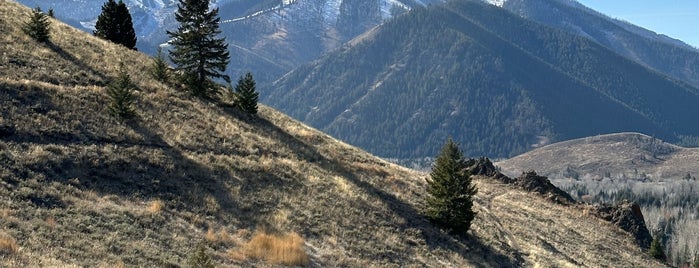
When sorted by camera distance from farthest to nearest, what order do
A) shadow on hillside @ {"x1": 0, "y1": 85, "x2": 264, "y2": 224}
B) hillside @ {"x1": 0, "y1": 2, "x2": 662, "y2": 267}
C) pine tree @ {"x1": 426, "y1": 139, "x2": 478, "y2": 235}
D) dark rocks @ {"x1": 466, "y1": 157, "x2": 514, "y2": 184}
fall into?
dark rocks @ {"x1": 466, "y1": 157, "x2": 514, "y2": 184}, pine tree @ {"x1": 426, "y1": 139, "x2": 478, "y2": 235}, shadow on hillside @ {"x1": 0, "y1": 85, "x2": 264, "y2": 224}, hillside @ {"x1": 0, "y1": 2, "x2": 662, "y2": 267}

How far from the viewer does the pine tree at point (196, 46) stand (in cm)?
4028

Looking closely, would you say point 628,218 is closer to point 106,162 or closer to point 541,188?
point 541,188

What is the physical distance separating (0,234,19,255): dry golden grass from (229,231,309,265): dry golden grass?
7207 millimetres

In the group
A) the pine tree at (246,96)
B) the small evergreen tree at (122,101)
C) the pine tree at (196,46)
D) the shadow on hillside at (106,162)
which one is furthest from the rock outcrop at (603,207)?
the small evergreen tree at (122,101)

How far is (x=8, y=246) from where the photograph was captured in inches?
582

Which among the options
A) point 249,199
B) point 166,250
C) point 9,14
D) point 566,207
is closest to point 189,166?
point 249,199

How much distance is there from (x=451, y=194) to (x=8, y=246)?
2364 cm

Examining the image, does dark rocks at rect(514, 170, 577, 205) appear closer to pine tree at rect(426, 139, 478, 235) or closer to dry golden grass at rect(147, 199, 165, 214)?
pine tree at rect(426, 139, 478, 235)

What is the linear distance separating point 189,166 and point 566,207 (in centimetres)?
4580

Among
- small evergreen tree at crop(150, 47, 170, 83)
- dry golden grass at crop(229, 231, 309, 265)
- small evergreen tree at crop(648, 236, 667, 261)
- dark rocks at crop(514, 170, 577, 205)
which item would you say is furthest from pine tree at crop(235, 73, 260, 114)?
small evergreen tree at crop(648, 236, 667, 261)

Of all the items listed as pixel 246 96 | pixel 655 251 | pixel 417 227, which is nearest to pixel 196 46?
pixel 246 96

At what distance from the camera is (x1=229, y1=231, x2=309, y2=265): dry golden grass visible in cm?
2070

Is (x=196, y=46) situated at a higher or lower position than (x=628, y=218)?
higher

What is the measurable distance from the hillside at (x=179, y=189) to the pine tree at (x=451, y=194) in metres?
1.14
